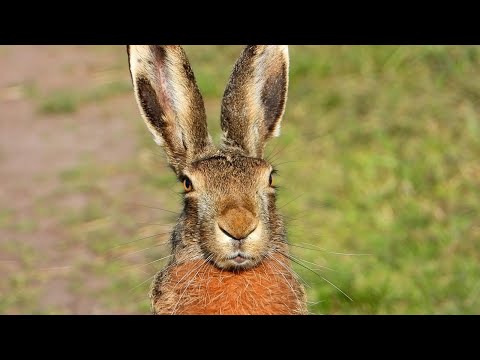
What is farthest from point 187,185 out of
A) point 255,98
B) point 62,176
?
point 62,176

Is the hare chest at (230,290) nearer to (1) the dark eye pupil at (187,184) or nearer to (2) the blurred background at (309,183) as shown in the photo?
(1) the dark eye pupil at (187,184)

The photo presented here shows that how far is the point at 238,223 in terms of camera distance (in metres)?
3.78

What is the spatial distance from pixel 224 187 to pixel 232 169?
0.36ft

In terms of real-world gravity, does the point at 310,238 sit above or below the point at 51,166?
below

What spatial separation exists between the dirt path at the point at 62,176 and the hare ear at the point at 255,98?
1835mm

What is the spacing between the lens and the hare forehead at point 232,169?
4000 millimetres

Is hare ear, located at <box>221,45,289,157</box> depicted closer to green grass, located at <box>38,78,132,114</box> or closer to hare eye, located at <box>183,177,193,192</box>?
hare eye, located at <box>183,177,193,192</box>

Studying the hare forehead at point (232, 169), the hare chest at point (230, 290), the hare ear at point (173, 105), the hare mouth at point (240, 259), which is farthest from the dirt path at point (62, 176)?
the hare mouth at point (240, 259)

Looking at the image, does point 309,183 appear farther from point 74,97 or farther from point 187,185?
point 187,185

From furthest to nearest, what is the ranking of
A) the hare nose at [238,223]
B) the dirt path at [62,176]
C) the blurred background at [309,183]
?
the dirt path at [62,176], the blurred background at [309,183], the hare nose at [238,223]
